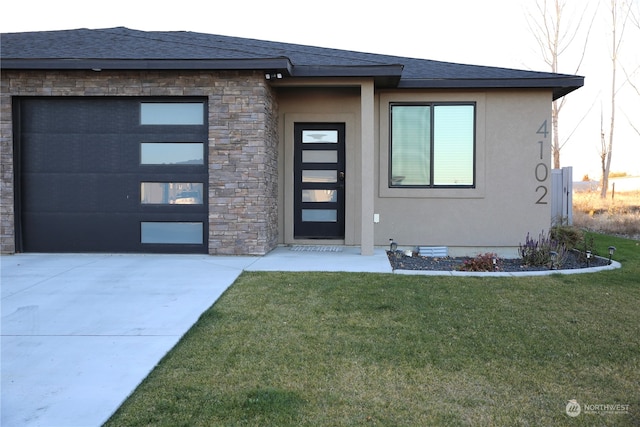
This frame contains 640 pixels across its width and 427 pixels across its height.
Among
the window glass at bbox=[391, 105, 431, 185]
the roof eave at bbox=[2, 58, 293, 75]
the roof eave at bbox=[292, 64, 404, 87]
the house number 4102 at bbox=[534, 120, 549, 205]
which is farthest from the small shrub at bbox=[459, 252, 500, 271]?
the roof eave at bbox=[2, 58, 293, 75]

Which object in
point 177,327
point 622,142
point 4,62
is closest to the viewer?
point 177,327

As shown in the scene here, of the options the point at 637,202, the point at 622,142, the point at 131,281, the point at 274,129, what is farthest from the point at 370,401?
the point at 622,142

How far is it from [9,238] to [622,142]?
2222cm

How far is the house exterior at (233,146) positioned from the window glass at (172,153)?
0.06 feet

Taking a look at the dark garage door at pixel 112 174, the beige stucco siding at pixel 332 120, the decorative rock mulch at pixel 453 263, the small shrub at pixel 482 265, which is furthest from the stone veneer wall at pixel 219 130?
the small shrub at pixel 482 265

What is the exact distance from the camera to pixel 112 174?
845cm

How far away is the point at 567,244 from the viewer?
9188 millimetres

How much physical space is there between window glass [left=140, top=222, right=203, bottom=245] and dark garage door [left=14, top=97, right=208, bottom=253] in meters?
0.02

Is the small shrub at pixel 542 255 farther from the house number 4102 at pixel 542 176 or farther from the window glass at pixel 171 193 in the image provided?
the window glass at pixel 171 193

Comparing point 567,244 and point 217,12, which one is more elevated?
point 217,12

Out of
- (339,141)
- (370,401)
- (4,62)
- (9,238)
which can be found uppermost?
(4,62)

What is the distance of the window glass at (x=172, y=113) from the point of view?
8.38m

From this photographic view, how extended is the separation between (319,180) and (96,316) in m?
5.60

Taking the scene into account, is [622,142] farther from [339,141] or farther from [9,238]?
[9,238]
